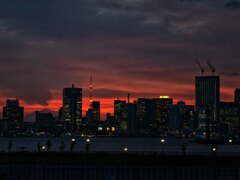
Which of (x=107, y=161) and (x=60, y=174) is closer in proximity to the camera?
(x=60, y=174)

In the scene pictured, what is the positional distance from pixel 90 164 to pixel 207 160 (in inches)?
502

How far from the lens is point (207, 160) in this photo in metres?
64.6

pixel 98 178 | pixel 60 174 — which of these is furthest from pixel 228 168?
pixel 60 174

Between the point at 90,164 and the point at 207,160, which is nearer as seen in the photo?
the point at 90,164

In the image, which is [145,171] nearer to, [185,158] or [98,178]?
[98,178]

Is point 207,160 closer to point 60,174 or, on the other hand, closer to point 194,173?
point 194,173

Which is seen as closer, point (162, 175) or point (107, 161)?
point (162, 175)

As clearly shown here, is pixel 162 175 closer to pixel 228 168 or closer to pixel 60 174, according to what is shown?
pixel 228 168

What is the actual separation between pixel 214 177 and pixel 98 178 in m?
11.0

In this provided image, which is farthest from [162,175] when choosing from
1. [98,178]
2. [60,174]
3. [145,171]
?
[60,174]

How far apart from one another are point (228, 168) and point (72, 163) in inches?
605

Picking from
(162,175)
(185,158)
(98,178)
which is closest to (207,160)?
(185,158)

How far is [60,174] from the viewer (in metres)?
60.2

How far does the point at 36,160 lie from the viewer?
→ 6475 cm
